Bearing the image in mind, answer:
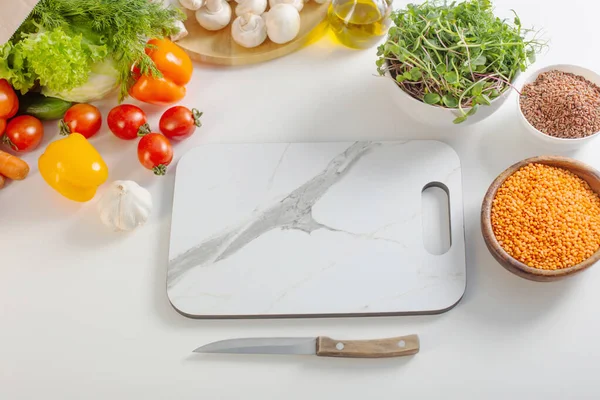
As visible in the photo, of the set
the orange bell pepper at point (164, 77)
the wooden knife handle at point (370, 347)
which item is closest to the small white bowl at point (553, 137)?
the wooden knife handle at point (370, 347)

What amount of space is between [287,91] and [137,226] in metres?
0.42

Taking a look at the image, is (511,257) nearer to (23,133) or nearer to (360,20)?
(360,20)

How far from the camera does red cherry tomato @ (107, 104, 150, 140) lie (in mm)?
1300

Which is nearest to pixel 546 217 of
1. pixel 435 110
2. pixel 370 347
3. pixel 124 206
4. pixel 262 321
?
pixel 435 110

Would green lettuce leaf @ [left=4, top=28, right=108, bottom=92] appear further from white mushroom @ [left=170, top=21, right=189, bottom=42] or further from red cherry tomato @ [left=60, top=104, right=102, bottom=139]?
white mushroom @ [left=170, top=21, right=189, bottom=42]

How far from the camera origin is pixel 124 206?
1.21 metres

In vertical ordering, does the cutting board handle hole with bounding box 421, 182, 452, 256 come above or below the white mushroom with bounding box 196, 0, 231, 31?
below

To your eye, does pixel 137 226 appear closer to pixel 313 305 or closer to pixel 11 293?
pixel 11 293

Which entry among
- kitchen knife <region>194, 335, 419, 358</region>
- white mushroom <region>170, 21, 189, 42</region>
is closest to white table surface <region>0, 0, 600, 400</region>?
kitchen knife <region>194, 335, 419, 358</region>

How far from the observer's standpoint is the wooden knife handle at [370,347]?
1.10m

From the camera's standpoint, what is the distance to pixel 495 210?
1.14 metres

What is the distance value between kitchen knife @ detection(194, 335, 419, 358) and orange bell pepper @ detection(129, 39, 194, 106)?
52 cm

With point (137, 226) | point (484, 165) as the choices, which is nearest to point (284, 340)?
point (137, 226)

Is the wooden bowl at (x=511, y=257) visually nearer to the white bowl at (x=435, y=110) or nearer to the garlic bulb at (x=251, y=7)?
the white bowl at (x=435, y=110)
